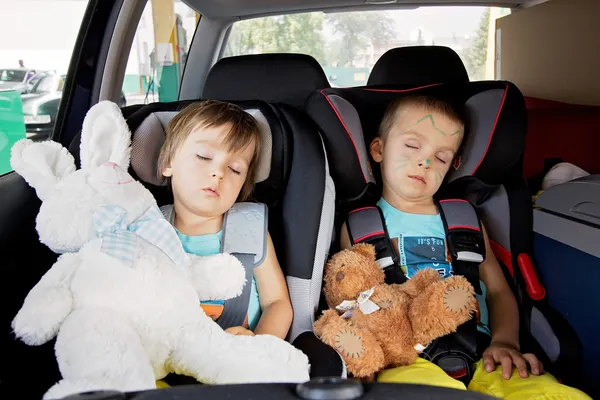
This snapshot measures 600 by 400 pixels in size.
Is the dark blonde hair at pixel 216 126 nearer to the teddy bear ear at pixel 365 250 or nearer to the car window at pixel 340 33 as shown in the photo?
the teddy bear ear at pixel 365 250

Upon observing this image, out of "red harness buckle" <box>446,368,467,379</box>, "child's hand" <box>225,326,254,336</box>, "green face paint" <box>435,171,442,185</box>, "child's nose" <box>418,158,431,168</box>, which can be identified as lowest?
"red harness buckle" <box>446,368,467,379</box>

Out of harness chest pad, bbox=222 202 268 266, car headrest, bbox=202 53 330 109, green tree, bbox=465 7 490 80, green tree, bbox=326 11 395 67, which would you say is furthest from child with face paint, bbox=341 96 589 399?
green tree, bbox=465 7 490 80

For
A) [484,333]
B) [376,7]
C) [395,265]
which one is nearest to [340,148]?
[395,265]

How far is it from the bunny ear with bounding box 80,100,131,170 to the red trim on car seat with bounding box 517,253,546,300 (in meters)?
1.31

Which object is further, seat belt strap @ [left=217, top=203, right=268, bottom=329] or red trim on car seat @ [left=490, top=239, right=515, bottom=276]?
red trim on car seat @ [left=490, top=239, right=515, bottom=276]

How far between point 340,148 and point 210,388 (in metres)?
1.13

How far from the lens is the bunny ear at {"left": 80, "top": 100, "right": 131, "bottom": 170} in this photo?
1.41 metres

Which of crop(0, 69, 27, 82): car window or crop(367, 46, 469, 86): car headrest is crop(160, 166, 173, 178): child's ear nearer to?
crop(0, 69, 27, 82): car window

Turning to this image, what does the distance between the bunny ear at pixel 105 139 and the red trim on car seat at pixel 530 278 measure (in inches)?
51.7

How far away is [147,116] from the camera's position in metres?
1.65

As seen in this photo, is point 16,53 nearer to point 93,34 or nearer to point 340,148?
point 93,34

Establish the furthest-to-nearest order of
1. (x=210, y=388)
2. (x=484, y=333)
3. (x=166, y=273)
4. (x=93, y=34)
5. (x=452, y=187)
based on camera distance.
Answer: (x=93, y=34)
(x=452, y=187)
(x=484, y=333)
(x=166, y=273)
(x=210, y=388)

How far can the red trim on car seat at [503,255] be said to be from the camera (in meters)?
1.89

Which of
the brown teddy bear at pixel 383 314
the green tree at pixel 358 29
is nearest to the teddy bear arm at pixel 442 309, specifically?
the brown teddy bear at pixel 383 314
